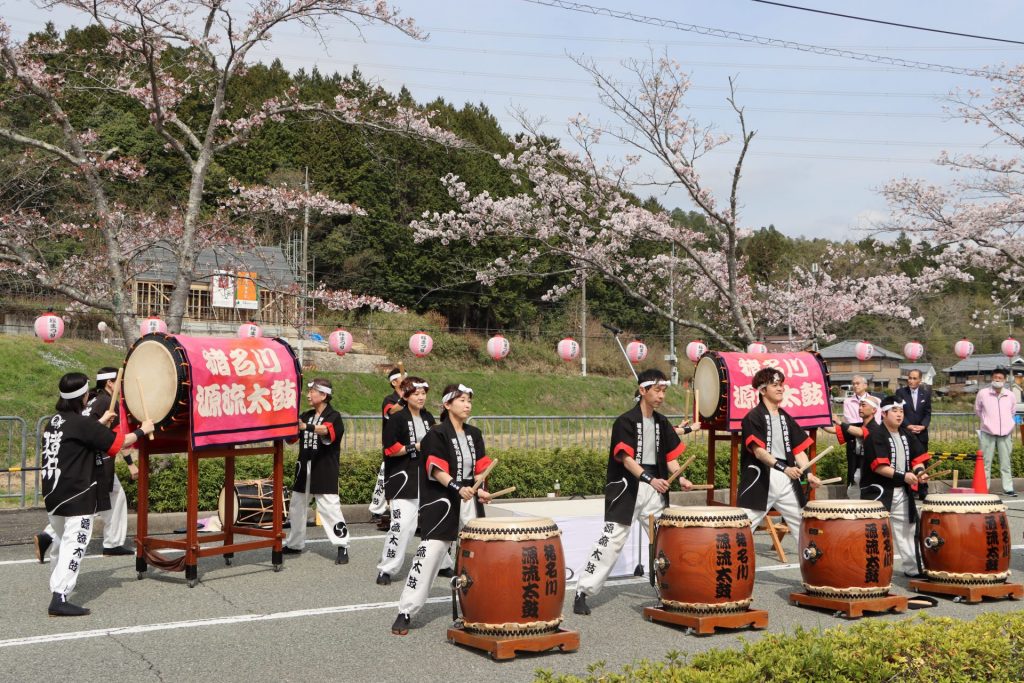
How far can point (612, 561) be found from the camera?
7.38 meters

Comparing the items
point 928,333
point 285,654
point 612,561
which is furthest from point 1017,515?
point 928,333

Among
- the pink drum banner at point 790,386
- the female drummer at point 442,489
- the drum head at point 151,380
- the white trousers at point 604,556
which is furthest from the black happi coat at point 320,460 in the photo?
the pink drum banner at point 790,386

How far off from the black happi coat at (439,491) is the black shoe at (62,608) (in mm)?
2545

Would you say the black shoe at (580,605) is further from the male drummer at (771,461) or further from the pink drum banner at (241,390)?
the pink drum banner at (241,390)

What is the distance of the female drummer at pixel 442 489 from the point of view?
6793 mm

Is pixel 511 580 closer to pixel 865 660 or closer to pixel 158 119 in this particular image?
pixel 865 660

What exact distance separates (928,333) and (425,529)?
201ft

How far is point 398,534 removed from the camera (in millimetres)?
8672

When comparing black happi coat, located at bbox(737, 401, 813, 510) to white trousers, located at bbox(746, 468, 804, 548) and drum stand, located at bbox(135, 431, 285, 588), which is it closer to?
white trousers, located at bbox(746, 468, 804, 548)

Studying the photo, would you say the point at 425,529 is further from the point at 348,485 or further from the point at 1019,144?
the point at 1019,144

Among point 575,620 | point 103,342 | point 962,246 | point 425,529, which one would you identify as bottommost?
point 575,620

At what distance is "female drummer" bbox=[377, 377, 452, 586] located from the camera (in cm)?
862

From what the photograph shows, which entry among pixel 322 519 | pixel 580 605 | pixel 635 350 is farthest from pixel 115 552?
pixel 635 350

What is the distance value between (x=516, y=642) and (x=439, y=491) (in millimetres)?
1330
